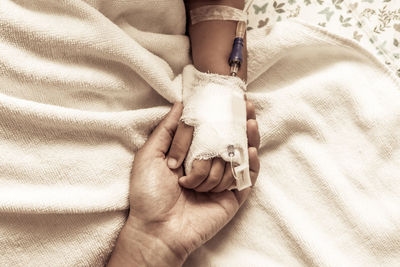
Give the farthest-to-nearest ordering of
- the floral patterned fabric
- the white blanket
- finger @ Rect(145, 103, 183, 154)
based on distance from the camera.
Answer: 1. the floral patterned fabric
2. finger @ Rect(145, 103, 183, 154)
3. the white blanket

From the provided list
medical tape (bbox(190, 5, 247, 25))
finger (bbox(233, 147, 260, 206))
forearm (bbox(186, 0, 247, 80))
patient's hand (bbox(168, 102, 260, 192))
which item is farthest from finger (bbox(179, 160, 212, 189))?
medical tape (bbox(190, 5, 247, 25))

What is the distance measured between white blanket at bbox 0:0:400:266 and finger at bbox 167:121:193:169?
0.21ft

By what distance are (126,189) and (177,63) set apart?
0.33m

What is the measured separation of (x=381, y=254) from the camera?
2.47ft

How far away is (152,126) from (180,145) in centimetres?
9

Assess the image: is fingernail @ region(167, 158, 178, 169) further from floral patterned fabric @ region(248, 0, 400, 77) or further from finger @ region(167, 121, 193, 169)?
floral patterned fabric @ region(248, 0, 400, 77)

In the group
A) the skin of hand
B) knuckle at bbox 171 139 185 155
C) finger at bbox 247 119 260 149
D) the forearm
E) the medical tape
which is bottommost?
the skin of hand

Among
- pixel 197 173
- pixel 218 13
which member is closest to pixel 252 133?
pixel 197 173

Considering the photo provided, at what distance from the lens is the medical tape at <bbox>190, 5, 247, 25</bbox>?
33.3 inches

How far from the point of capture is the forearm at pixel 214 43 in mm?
825

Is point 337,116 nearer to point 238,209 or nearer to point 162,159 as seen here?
point 238,209

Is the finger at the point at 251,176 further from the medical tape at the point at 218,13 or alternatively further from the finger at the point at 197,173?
the medical tape at the point at 218,13

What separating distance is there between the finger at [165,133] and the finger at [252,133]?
0.52 ft

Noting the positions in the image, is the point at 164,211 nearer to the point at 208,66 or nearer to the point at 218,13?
the point at 208,66
